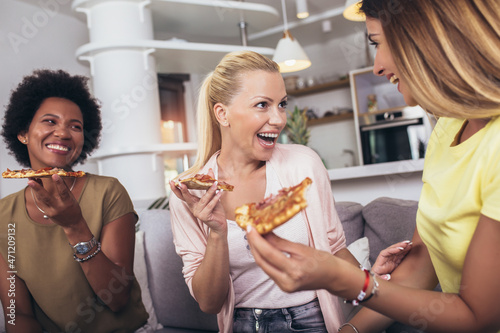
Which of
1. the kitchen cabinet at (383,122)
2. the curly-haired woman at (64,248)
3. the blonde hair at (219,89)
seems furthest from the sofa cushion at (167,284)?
the kitchen cabinet at (383,122)

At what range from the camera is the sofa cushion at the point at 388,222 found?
192cm

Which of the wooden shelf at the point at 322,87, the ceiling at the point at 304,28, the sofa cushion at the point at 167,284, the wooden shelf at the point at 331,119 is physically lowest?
the sofa cushion at the point at 167,284

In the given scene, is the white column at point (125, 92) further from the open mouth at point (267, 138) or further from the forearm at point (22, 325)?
the open mouth at point (267, 138)

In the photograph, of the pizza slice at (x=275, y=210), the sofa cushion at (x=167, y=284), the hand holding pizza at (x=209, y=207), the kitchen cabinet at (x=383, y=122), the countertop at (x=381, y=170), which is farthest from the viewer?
the kitchen cabinet at (x=383, y=122)

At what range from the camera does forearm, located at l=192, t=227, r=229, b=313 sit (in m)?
1.39

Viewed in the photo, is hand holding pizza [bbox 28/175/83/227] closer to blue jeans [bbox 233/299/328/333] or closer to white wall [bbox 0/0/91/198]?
blue jeans [bbox 233/299/328/333]

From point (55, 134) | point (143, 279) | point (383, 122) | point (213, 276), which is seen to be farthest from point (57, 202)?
point (383, 122)

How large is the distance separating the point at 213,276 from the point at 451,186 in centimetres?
82

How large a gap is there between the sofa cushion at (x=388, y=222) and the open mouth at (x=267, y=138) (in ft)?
2.44

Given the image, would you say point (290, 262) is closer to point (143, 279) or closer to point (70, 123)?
point (70, 123)

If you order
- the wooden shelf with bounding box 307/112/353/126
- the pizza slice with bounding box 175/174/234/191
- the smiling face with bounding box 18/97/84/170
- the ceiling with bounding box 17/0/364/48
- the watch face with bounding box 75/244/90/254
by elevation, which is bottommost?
the watch face with bounding box 75/244/90/254

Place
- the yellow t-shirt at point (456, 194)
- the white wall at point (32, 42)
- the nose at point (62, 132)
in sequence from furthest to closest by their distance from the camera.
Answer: the white wall at point (32, 42) < the nose at point (62, 132) < the yellow t-shirt at point (456, 194)

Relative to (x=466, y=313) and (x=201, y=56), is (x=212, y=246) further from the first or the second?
(x=201, y=56)

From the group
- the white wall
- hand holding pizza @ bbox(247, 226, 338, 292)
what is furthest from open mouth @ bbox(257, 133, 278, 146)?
the white wall
